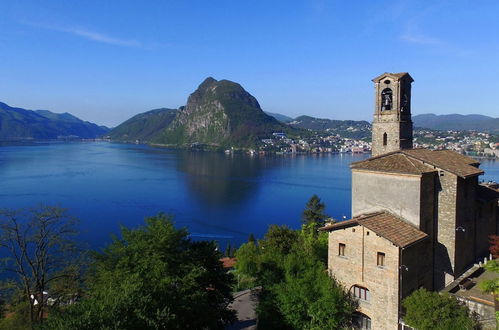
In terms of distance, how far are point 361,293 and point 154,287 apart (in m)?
8.45

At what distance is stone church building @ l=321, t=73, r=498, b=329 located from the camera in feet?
50.7

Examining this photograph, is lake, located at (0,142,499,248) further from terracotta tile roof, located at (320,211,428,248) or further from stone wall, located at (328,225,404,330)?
terracotta tile roof, located at (320,211,428,248)

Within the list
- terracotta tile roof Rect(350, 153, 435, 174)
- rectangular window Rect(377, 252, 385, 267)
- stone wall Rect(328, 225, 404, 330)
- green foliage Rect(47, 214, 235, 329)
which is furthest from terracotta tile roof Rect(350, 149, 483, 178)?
green foliage Rect(47, 214, 235, 329)

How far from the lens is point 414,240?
15.6 m

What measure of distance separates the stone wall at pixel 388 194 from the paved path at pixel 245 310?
7.57 m

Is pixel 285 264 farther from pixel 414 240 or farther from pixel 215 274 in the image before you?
pixel 414 240

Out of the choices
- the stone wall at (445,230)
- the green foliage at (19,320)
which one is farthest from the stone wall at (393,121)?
the green foliage at (19,320)

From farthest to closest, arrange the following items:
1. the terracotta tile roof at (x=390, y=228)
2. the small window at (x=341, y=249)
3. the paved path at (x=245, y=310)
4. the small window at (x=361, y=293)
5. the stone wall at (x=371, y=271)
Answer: the paved path at (x=245, y=310) < the small window at (x=341, y=249) < the small window at (x=361, y=293) < the terracotta tile roof at (x=390, y=228) < the stone wall at (x=371, y=271)

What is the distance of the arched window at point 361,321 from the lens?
16.0m

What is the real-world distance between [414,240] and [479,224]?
760cm

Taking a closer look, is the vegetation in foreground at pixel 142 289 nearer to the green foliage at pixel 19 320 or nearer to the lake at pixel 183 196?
the green foliage at pixel 19 320

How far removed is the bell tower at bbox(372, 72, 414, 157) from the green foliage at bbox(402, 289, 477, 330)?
8.33m

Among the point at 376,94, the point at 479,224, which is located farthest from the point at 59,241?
the point at 479,224

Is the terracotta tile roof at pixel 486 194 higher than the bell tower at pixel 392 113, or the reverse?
the bell tower at pixel 392 113
